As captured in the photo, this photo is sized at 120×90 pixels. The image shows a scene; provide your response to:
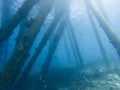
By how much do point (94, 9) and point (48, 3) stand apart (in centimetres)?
306

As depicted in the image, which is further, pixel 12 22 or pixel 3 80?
pixel 12 22

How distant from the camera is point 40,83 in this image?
9117 mm

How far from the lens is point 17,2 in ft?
63.7

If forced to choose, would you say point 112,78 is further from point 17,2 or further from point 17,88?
point 17,2

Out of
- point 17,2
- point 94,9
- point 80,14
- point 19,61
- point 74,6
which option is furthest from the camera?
point 80,14

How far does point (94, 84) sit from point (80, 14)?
17.3m

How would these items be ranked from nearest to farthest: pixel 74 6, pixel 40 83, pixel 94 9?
pixel 94 9, pixel 40 83, pixel 74 6

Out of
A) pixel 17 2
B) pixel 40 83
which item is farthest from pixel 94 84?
pixel 17 2

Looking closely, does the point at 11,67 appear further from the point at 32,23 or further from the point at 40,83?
the point at 40,83

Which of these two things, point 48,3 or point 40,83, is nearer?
point 48,3

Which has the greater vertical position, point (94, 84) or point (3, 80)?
point (94, 84)

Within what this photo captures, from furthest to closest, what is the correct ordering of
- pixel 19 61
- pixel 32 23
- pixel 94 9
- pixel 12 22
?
1. pixel 94 9
2. pixel 12 22
3. pixel 32 23
4. pixel 19 61

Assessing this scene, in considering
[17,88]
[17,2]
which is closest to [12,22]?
[17,88]

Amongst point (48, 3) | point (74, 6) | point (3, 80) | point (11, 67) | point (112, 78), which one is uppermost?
point (74, 6)
